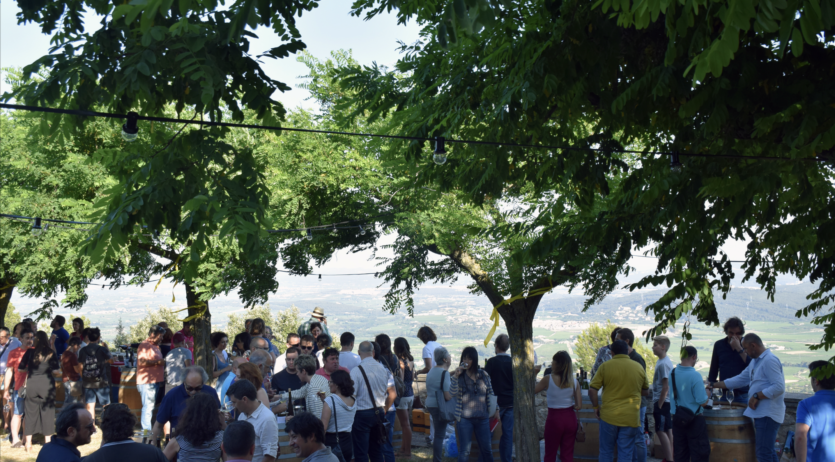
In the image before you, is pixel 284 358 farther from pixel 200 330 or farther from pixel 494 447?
pixel 200 330

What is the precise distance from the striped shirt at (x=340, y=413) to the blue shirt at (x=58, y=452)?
247 cm

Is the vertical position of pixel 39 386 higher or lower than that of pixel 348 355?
lower

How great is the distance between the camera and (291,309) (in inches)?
1690

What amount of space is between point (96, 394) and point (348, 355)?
5697 millimetres

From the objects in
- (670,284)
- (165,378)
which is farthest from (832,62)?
(165,378)

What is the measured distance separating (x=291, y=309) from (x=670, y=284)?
39.7 metres

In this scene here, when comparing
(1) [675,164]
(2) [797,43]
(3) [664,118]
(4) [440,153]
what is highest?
(3) [664,118]

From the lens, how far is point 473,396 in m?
7.98

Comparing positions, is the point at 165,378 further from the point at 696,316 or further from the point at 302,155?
the point at 696,316

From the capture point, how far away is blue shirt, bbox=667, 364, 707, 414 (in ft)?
25.1

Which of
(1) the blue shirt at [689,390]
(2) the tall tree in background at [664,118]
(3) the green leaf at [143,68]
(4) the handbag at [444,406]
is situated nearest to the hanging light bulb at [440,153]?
(2) the tall tree in background at [664,118]

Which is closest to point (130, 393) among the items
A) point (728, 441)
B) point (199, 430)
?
point (199, 430)

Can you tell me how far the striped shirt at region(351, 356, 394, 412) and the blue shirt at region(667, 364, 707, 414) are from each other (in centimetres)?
371

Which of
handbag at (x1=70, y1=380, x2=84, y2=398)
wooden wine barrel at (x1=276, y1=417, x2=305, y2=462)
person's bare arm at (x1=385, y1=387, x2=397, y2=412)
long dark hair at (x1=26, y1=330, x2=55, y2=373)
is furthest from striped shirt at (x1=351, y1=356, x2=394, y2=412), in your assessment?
handbag at (x1=70, y1=380, x2=84, y2=398)
